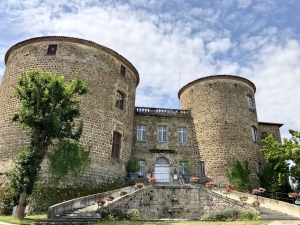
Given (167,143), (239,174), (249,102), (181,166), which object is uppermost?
(249,102)

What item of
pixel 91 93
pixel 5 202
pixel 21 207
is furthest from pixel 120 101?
pixel 21 207

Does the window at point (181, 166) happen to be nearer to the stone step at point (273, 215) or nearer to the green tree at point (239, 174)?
the green tree at point (239, 174)

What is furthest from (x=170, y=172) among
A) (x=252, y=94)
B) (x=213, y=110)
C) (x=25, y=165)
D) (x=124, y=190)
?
(x=25, y=165)

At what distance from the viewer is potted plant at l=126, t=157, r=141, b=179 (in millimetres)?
18850

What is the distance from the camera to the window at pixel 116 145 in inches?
719

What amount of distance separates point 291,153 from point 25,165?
652 inches

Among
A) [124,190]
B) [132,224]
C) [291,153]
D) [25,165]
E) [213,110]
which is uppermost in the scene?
[213,110]

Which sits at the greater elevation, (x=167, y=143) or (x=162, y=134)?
(x=162, y=134)

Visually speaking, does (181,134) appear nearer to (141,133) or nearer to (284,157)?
(141,133)

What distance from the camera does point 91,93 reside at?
58.2 feet

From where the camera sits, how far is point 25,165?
1138 cm

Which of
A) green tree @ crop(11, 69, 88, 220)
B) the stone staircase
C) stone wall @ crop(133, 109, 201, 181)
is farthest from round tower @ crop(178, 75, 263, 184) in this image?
green tree @ crop(11, 69, 88, 220)

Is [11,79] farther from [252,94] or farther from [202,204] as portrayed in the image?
[252,94]

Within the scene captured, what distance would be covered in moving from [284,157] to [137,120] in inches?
456
